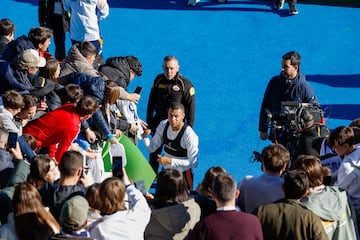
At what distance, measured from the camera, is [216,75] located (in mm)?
10906

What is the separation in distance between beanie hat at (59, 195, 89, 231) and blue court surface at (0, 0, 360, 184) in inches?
162

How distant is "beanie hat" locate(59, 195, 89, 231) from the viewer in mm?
4621

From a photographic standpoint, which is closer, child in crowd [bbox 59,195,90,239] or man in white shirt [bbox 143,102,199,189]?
child in crowd [bbox 59,195,90,239]

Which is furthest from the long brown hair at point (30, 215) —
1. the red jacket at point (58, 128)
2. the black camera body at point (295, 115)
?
the black camera body at point (295, 115)

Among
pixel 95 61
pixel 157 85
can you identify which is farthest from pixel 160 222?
pixel 95 61

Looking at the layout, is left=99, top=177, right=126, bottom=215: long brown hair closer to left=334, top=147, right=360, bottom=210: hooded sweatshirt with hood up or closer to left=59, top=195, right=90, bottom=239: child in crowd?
left=59, top=195, right=90, bottom=239: child in crowd

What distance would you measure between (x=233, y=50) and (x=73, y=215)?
24.2ft

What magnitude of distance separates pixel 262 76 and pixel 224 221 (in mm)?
6317

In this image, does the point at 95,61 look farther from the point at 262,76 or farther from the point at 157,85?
the point at 262,76

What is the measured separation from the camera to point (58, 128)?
22.0 feet

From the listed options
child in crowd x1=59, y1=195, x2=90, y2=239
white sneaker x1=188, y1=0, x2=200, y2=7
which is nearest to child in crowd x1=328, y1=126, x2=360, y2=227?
child in crowd x1=59, y1=195, x2=90, y2=239

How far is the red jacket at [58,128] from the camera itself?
669cm

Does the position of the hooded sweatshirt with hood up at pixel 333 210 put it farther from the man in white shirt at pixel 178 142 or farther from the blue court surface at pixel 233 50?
the blue court surface at pixel 233 50

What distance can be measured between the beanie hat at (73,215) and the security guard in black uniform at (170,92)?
10.5 feet
